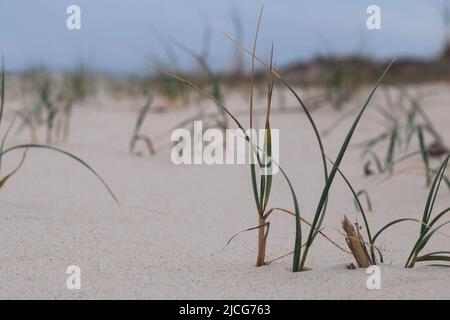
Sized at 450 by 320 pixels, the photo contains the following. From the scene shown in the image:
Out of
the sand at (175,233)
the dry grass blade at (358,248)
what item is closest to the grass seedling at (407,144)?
the sand at (175,233)

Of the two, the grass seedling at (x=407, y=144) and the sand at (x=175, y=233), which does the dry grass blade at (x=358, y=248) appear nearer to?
the sand at (x=175, y=233)

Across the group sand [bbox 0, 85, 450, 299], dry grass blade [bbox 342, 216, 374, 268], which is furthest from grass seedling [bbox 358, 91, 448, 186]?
dry grass blade [bbox 342, 216, 374, 268]

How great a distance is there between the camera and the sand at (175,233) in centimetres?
120

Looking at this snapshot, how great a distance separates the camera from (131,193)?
2074 millimetres

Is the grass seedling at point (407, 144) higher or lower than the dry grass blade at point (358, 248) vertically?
higher

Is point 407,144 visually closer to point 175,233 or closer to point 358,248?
point 175,233

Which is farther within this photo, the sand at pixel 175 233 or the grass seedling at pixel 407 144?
the grass seedling at pixel 407 144

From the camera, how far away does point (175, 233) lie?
5.32 ft

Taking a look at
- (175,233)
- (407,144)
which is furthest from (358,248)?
(407,144)

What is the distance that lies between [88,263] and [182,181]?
1057 millimetres

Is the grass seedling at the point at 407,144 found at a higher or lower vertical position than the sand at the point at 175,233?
higher
